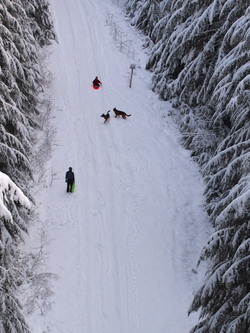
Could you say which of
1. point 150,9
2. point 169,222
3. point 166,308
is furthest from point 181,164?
point 150,9

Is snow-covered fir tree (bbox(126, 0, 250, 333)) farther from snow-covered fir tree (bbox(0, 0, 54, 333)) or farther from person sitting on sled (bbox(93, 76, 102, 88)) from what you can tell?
snow-covered fir tree (bbox(0, 0, 54, 333))

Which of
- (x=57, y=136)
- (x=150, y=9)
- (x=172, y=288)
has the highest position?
(x=150, y=9)

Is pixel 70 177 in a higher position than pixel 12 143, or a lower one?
lower

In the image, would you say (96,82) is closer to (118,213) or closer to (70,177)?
(70,177)

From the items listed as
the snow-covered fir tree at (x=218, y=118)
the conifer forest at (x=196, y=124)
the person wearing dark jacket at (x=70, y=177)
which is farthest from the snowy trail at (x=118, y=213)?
the snow-covered fir tree at (x=218, y=118)

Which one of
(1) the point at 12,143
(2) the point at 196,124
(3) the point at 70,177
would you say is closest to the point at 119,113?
(2) the point at 196,124

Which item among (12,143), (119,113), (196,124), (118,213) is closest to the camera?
(12,143)

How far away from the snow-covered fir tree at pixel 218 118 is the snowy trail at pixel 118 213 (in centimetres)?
119

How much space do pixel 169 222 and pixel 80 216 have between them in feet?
11.7

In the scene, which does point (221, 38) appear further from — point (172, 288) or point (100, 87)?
point (172, 288)

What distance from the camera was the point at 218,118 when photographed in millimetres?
17094

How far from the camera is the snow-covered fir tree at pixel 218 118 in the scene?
27.4ft

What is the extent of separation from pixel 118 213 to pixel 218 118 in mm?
5576

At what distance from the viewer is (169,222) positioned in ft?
55.8
